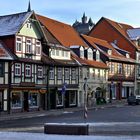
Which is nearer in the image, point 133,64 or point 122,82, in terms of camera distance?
point 122,82

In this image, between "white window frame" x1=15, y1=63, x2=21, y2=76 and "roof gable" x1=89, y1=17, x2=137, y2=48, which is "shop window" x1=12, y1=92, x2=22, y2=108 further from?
"roof gable" x1=89, y1=17, x2=137, y2=48

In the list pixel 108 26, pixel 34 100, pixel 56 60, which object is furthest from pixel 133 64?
pixel 34 100

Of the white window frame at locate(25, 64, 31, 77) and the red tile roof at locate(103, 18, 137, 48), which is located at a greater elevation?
the red tile roof at locate(103, 18, 137, 48)

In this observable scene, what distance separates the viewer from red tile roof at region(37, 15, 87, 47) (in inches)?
2324

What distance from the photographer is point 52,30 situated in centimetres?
5938

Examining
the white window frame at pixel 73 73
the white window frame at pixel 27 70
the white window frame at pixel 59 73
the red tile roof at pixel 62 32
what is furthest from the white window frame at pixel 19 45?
the red tile roof at pixel 62 32

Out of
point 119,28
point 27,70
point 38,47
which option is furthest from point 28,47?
point 119,28

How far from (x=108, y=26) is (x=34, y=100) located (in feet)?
118

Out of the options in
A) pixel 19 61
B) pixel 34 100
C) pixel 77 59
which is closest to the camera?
pixel 19 61

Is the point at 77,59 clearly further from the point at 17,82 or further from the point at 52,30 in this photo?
the point at 17,82

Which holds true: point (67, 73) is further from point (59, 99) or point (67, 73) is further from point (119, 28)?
point (119, 28)

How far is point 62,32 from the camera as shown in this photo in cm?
6234

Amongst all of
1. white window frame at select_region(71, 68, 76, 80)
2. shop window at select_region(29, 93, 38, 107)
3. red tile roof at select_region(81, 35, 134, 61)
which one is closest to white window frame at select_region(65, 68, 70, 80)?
white window frame at select_region(71, 68, 76, 80)

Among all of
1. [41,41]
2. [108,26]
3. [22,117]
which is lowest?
[22,117]
